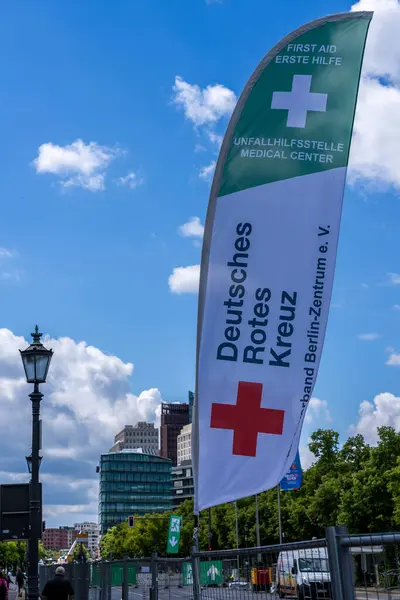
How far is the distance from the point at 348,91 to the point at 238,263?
226 cm

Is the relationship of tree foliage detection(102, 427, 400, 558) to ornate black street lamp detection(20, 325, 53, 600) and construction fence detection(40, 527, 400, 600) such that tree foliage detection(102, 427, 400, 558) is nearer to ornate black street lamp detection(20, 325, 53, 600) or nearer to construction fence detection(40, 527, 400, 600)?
ornate black street lamp detection(20, 325, 53, 600)

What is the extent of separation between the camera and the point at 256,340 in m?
8.83

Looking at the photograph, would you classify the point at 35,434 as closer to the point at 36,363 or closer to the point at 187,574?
the point at 36,363

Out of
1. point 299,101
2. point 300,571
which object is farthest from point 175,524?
point 300,571

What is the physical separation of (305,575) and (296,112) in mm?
5049

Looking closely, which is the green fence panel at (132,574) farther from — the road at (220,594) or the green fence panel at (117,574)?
the green fence panel at (117,574)

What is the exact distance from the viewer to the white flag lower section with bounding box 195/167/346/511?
875 centimetres

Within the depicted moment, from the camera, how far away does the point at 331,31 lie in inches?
387

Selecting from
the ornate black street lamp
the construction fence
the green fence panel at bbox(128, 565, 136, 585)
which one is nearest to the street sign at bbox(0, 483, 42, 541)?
the ornate black street lamp

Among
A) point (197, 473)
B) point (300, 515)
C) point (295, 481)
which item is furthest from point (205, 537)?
point (197, 473)

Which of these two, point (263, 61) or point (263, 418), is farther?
point (263, 61)

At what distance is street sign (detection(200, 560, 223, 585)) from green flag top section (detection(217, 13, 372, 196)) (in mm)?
3560

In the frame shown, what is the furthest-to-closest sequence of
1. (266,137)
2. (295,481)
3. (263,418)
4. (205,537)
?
(205,537)
(295,481)
(266,137)
(263,418)

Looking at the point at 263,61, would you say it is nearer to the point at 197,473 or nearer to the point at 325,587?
the point at 197,473
